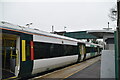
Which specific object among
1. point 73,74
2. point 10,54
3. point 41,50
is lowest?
point 73,74

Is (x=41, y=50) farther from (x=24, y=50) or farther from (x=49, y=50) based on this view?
(x=24, y=50)

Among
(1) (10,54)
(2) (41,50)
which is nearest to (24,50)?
(1) (10,54)

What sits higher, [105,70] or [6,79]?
[105,70]

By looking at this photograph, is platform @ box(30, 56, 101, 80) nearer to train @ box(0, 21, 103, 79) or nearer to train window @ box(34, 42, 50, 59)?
train @ box(0, 21, 103, 79)

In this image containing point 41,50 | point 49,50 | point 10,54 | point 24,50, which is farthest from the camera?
point 49,50

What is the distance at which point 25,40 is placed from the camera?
716 cm

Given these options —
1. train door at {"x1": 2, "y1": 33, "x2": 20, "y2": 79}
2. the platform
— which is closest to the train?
train door at {"x1": 2, "y1": 33, "x2": 20, "y2": 79}

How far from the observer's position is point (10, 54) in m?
7.55

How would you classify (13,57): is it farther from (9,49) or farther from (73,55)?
(73,55)

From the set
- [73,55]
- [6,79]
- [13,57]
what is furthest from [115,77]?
[73,55]

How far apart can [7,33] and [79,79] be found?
13.6 ft

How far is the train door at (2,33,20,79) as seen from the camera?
6754 millimetres

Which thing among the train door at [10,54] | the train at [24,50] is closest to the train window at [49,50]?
the train at [24,50]

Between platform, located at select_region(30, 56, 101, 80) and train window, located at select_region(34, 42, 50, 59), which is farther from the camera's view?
platform, located at select_region(30, 56, 101, 80)
